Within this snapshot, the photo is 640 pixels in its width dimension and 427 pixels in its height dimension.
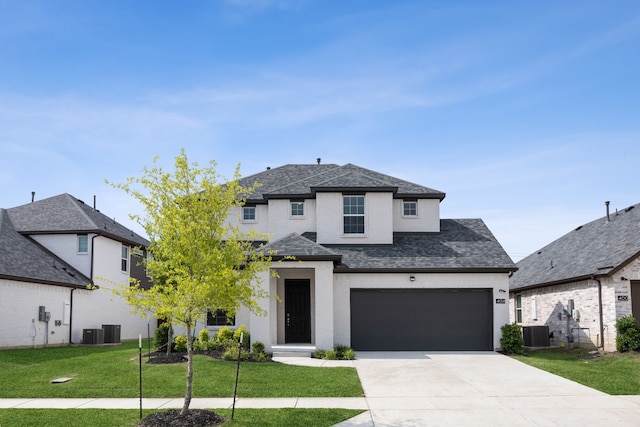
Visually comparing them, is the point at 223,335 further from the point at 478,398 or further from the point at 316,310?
the point at 478,398

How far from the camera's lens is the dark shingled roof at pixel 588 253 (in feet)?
70.9

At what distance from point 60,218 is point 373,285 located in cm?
1694

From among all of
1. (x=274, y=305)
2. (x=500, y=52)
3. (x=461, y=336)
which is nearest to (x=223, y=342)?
(x=274, y=305)

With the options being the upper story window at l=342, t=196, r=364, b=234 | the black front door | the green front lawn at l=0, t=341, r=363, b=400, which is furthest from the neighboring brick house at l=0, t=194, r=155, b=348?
the upper story window at l=342, t=196, r=364, b=234

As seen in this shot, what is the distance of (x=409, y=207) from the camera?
2648 cm

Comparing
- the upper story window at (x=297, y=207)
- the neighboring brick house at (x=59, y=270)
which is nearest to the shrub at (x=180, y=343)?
the neighboring brick house at (x=59, y=270)

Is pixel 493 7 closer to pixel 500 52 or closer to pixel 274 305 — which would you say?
pixel 500 52

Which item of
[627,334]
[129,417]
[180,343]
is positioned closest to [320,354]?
[180,343]

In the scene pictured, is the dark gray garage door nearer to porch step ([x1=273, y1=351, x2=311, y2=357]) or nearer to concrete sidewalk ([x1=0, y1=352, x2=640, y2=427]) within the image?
porch step ([x1=273, y1=351, x2=311, y2=357])

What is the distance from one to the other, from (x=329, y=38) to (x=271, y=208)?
36.5 feet

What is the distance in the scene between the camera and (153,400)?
1328 centimetres

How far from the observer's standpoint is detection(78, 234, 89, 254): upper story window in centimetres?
2934

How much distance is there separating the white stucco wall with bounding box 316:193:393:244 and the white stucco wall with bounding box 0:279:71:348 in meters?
11.9

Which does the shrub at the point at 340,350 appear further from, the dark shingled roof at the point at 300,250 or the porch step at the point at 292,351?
the dark shingled roof at the point at 300,250
